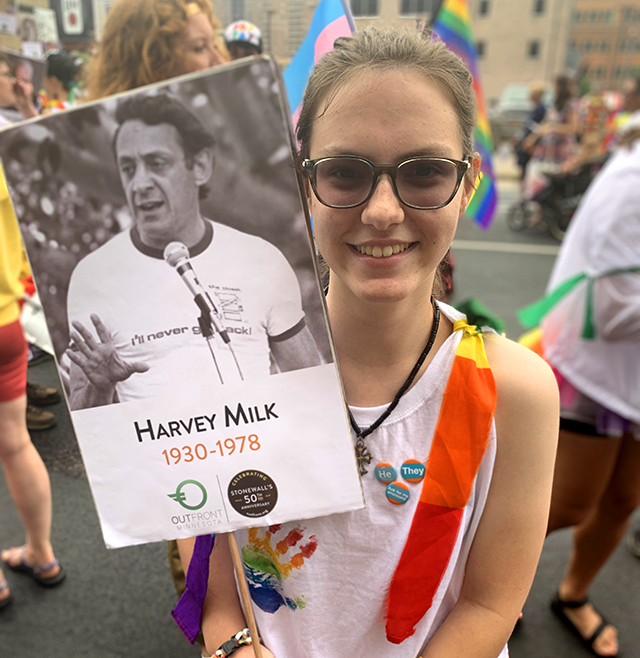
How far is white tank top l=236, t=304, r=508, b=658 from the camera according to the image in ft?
3.26

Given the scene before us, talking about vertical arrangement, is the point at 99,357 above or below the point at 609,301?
above

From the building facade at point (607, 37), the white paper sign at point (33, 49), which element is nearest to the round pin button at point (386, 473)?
the white paper sign at point (33, 49)

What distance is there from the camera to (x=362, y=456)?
0.99 m

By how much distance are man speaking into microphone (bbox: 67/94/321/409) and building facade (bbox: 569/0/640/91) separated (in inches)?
2372

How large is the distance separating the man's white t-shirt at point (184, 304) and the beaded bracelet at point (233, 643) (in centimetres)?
51

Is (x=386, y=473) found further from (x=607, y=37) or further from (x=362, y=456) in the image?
(x=607, y=37)

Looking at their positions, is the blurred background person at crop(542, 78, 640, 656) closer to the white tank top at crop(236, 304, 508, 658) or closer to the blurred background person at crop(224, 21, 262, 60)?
the white tank top at crop(236, 304, 508, 658)

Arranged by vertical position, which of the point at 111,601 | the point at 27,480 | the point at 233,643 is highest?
the point at 233,643

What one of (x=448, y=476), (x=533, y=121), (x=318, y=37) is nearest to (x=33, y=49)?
(x=318, y=37)

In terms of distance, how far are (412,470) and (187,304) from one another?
A: 0.46 m

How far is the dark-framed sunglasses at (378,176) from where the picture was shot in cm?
81

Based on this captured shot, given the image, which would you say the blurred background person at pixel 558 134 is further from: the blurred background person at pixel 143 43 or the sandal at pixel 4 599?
the sandal at pixel 4 599

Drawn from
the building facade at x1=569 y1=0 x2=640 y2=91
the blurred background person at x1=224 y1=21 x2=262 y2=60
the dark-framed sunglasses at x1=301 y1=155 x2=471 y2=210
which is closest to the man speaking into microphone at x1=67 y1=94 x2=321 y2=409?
the dark-framed sunglasses at x1=301 y1=155 x2=471 y2=210

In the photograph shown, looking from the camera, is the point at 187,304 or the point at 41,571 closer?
the point at 187,304
